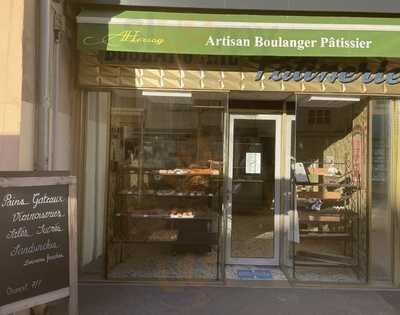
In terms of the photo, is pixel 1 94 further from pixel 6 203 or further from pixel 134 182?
pixel 134 182

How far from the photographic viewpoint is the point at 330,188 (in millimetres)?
6781

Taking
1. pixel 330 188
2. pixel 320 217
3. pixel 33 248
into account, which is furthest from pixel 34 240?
pixel 330 188

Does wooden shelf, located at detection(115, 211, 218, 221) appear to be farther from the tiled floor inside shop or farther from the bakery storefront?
the tiled floor inside shop

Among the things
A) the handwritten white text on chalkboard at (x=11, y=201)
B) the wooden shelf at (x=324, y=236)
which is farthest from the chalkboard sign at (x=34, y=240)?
the wooden shelf at (x=324, y=236)

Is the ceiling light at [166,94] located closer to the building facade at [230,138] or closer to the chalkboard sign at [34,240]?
the building facade at [230,138]

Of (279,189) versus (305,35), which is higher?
→ (305,35)

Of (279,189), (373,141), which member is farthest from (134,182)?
(373,141)

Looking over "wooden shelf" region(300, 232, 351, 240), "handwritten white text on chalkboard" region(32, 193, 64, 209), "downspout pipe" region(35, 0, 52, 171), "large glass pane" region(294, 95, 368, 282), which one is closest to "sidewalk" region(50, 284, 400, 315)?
"large glass pane" region(294, 95, 368, 282)

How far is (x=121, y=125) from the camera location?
6430 mm

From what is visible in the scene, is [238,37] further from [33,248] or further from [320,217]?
[33,248]

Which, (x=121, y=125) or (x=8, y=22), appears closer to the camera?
(x=8, y=22)

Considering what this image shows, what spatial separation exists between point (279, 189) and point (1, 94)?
427cm

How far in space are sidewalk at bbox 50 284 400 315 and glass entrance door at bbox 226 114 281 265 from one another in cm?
130

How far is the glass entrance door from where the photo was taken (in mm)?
7094
